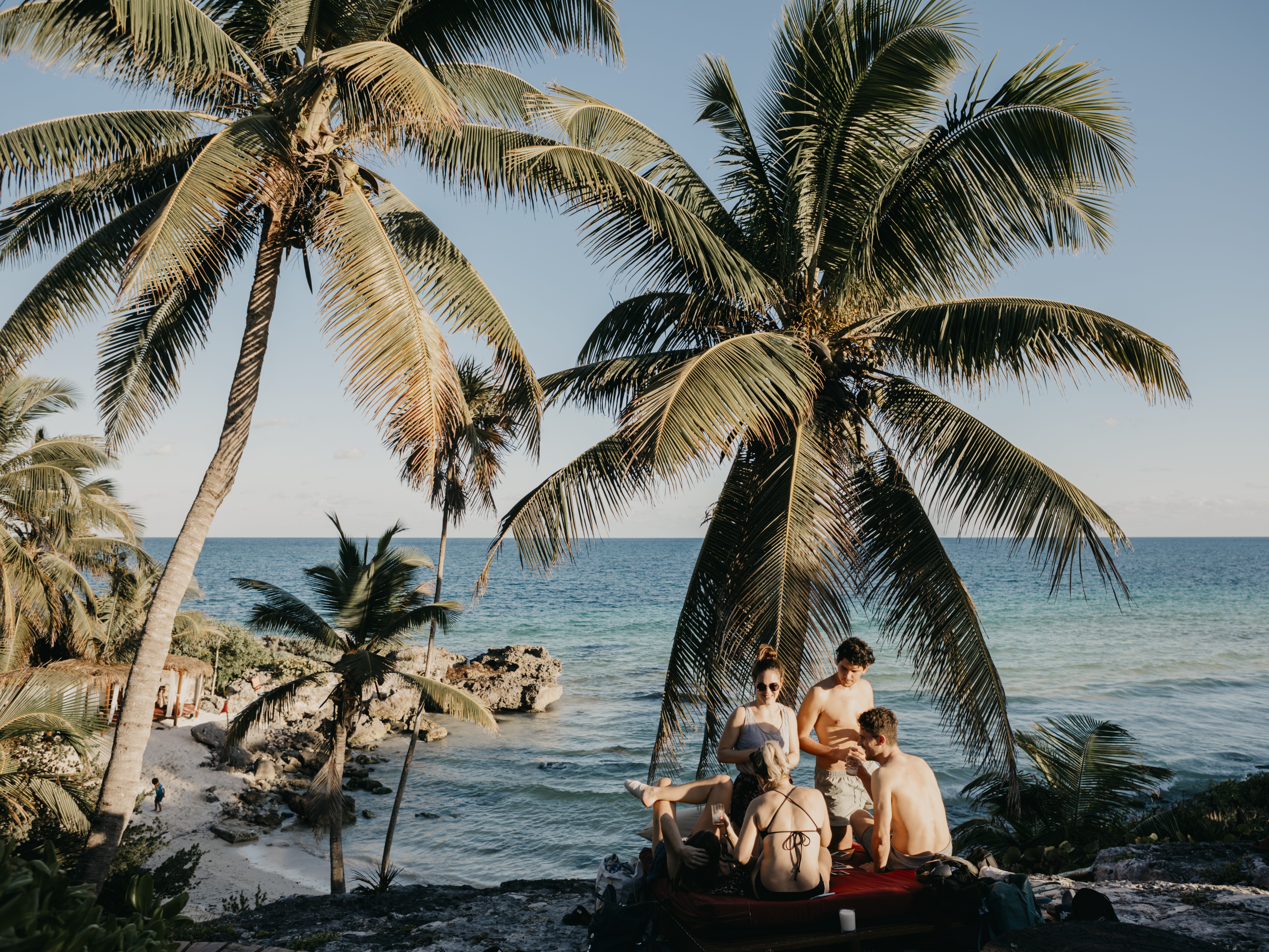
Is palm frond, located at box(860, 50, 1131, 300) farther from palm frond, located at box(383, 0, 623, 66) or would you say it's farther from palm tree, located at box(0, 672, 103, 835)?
palm tree, located at box(0, 672, 103, 835)

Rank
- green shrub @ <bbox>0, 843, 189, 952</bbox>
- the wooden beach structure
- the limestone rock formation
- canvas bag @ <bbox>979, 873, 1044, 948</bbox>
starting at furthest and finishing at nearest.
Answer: the limestone rock formation → the wooden beach structure → canvas bag @ <bbox>979, 873, 1044, 948</bbox> → green shrub @ <bbox>0, 843, 189, 952</bbox>

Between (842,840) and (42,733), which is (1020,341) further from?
(42,733)

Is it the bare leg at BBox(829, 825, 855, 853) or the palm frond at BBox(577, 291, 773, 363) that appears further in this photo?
the palm frond at BBox(577, 291, 773, 363)

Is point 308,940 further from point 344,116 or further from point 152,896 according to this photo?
point 344,116

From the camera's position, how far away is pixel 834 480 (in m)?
7.61

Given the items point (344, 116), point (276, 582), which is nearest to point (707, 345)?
point (344, 116)

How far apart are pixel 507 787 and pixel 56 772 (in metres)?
11.6

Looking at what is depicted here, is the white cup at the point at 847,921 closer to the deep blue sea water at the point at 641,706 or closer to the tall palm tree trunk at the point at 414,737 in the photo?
the deep blue sea water at the point at 641,706

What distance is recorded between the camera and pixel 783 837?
466cm

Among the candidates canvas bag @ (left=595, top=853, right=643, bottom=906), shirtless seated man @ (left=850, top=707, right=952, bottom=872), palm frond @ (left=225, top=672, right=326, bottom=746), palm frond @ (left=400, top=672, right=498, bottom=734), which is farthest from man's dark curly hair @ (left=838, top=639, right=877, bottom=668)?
palm frond @ (left=225, top=672, right=326, bottom=746)

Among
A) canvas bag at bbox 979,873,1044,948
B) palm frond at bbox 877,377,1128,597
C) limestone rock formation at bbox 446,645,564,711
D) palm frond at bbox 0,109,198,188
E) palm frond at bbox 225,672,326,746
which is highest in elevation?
palm frond at bbox 0,109,198,188

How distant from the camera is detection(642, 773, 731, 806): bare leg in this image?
5.30 metres

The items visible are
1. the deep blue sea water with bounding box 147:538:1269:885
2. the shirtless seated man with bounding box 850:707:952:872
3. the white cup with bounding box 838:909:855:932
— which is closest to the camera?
the white cup with bounding box 838:909:855:932

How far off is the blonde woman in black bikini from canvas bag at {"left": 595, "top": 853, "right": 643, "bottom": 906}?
0.93 meters
